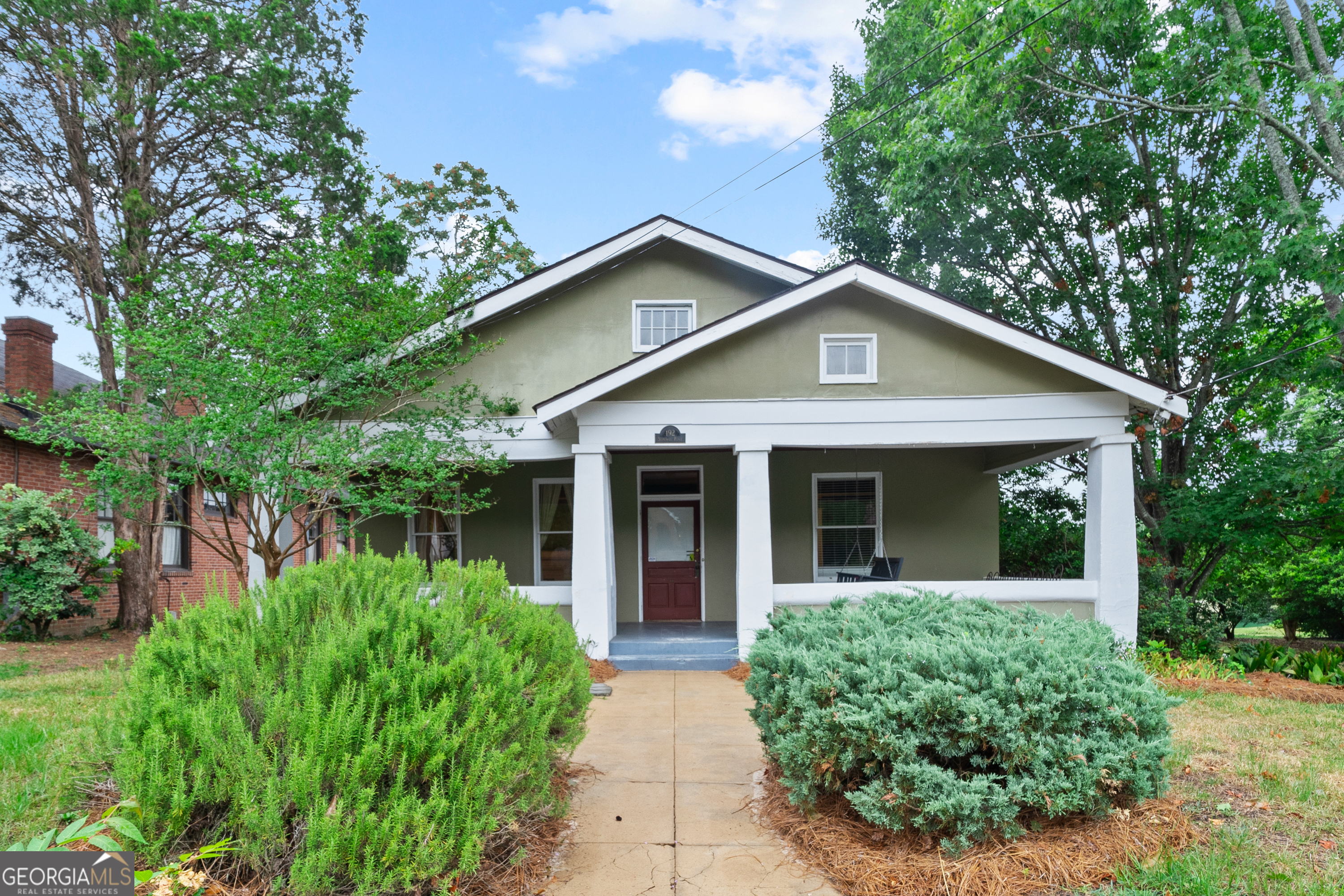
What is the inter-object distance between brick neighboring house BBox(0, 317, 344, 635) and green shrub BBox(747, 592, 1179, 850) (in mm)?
9617

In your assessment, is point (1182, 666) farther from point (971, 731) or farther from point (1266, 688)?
point (971, 731)

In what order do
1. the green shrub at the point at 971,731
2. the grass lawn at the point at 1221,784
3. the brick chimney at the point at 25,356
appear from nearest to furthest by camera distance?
the grass lawn at the point at 1221,784 → the green shrub at the point at 971,731 → the brick chimney at the point at 25,356

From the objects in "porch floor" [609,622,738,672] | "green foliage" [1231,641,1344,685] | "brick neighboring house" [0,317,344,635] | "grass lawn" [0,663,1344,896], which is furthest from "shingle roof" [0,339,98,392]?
"green foliage" [1231,641,1344,685]

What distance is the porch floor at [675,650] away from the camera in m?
10.0

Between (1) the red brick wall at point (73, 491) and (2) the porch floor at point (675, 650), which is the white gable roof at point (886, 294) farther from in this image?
(1) the red brick wall at point (73, 491)

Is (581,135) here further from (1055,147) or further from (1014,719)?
(1014,719)

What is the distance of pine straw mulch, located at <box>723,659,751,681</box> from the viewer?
934cm

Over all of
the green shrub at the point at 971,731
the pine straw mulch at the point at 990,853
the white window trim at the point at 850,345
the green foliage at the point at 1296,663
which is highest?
the white window trim at the point at 850,345

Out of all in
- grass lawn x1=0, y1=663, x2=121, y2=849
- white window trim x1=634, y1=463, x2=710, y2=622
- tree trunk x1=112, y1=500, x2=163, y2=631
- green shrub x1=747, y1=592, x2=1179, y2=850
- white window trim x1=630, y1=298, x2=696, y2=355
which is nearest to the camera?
grass lawn x1=0, y1=663, x2=121, y2=849

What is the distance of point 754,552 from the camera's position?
1008 centimetres

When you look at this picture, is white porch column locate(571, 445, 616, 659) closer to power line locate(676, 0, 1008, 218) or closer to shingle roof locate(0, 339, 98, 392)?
power line locate(676, 0, 1008, 218)

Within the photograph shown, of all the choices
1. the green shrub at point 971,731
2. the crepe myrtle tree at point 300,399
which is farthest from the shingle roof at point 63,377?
the green shrub at point 971,731

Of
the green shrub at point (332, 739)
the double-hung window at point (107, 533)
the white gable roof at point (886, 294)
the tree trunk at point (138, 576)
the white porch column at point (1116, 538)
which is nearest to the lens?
the green shrub at point (332, 739)

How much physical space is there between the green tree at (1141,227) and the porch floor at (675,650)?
6286 mm
